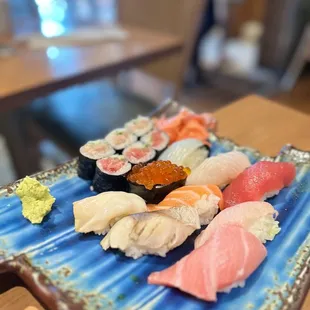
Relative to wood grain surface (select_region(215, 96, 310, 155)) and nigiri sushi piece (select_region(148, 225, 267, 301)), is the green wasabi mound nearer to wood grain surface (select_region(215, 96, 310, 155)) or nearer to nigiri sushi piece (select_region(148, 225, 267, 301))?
nigiri sushi piece (select_region(148, 225, 267, 301))

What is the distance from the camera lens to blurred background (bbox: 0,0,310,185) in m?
1.88

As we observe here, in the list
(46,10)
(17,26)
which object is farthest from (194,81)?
(17,26)

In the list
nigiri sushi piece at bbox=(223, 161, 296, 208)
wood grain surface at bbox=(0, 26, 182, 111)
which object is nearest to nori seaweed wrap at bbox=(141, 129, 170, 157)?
A: nigiri sushi piece at bbox=(223, 161, 296, 208)

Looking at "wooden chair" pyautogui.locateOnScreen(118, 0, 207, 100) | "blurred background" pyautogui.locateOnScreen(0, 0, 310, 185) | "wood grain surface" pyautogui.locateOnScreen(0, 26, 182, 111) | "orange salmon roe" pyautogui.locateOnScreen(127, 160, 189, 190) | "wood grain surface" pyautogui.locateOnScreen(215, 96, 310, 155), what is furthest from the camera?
"wooden chair" pyautogui.locateOnScreen(118, 0, 207, 100)

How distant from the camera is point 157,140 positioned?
1.19m

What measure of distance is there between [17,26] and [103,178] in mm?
1869

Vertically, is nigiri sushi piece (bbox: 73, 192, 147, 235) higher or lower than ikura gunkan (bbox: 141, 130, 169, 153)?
lower

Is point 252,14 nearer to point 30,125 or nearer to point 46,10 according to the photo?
point 46,10

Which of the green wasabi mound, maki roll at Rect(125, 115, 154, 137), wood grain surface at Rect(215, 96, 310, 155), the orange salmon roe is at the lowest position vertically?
wood grain surface at Rect(215, 96, 310, 155)

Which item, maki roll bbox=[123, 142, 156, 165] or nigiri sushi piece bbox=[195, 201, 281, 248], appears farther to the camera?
maki roll bbox=[123, 142, 156, 165]

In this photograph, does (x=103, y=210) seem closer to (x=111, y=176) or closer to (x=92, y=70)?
(x=111, y=176)

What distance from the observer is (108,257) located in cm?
83

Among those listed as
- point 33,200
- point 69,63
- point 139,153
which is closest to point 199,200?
point 139,153

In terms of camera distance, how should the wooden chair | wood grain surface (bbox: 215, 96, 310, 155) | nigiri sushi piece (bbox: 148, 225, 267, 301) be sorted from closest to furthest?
nigiri sushi piece (bbox: 148, 225, 267, 301) < wood grain surface (bbox: 215, 96, 310, 155) < the wooden chair
